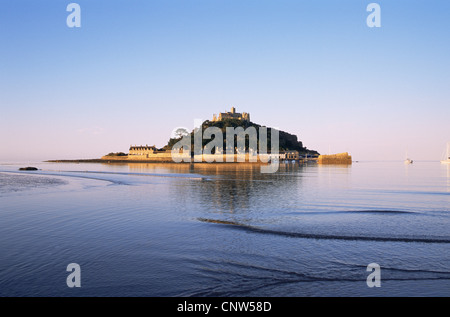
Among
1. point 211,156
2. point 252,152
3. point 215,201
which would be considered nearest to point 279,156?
point 252,152

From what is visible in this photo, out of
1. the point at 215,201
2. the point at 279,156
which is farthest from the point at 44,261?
the point at 279,156

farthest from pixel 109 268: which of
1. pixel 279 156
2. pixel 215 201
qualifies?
pixel 279 156

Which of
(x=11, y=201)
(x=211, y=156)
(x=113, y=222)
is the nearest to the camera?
(x=113, y=222)

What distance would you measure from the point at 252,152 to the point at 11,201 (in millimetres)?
172121

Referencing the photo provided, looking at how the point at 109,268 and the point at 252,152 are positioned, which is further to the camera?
the point at 252,152

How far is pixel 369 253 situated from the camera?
10.1 m

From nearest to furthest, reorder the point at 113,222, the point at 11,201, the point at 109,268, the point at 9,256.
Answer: the point at 109,268 → the point at 9,256 → the point at 113,222 → the point at 11,201

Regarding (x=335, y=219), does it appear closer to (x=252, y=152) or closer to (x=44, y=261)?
(x=44, y=261)

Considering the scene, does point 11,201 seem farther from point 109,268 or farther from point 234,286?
point 234,286
